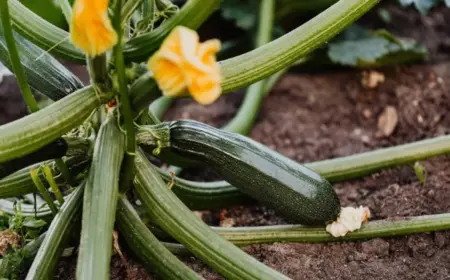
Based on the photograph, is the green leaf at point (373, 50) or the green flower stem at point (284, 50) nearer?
the green flower stem at point (284, 50)

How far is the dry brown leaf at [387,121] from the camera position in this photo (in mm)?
2836

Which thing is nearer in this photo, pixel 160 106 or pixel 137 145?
pixel 137 145

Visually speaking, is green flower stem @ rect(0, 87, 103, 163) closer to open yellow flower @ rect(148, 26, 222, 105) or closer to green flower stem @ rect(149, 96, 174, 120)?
open yellow flower @ rect(148, 26, 222, 105)

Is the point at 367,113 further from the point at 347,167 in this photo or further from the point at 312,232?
the point at 312,232

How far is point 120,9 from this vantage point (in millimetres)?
1476

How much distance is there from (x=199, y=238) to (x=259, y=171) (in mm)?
290

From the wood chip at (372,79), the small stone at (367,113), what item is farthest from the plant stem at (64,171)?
the wood chip at (372,79)

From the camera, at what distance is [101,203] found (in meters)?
1.58

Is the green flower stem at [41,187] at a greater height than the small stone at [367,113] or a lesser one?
lesser

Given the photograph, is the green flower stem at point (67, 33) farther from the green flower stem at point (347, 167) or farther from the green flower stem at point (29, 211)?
the green flower stem at point (347, 167)

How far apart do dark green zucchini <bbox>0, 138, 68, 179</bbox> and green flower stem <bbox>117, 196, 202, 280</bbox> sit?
0.21m

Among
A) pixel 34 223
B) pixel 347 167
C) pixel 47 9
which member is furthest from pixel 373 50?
pixel 34 223

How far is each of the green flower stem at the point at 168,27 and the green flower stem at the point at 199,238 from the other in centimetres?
33

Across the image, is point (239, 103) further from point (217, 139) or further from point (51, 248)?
point (51, 248)
